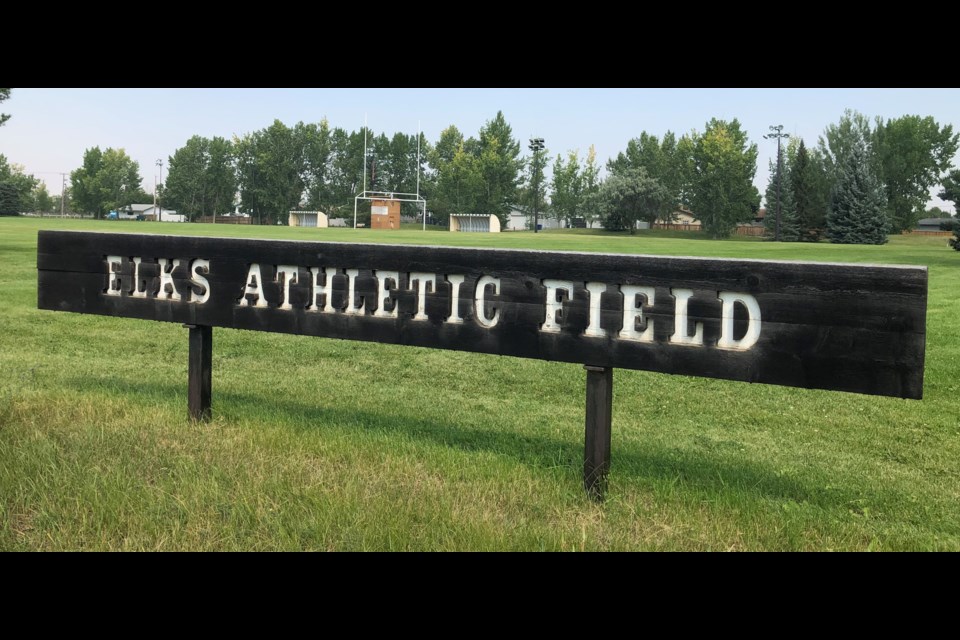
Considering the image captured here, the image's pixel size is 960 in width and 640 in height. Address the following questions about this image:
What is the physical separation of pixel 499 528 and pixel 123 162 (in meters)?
114

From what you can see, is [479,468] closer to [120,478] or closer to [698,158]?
[120,478]

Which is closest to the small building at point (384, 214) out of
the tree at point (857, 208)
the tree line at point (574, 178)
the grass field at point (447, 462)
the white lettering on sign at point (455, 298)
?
the tree line at point (574, 178)

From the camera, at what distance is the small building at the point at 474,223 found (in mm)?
76688

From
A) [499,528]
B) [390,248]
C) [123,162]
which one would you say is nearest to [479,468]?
[499,528]

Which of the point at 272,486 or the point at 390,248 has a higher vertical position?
the point at 390,248

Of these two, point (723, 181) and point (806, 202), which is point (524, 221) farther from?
point (806, 202)

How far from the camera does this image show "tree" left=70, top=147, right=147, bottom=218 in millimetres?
102375

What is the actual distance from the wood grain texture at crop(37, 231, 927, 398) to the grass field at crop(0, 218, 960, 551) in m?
0.74

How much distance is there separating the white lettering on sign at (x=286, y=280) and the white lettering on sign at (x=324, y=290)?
0.15 metres

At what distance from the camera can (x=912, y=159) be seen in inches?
3034

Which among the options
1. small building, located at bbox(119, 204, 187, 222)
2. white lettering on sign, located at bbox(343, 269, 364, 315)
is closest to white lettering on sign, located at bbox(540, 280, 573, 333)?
white lettering on sign, located at bbox(343, 269, 364, 315)

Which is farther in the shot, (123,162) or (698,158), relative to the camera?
(123,162)

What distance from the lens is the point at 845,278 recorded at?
4.05 m
